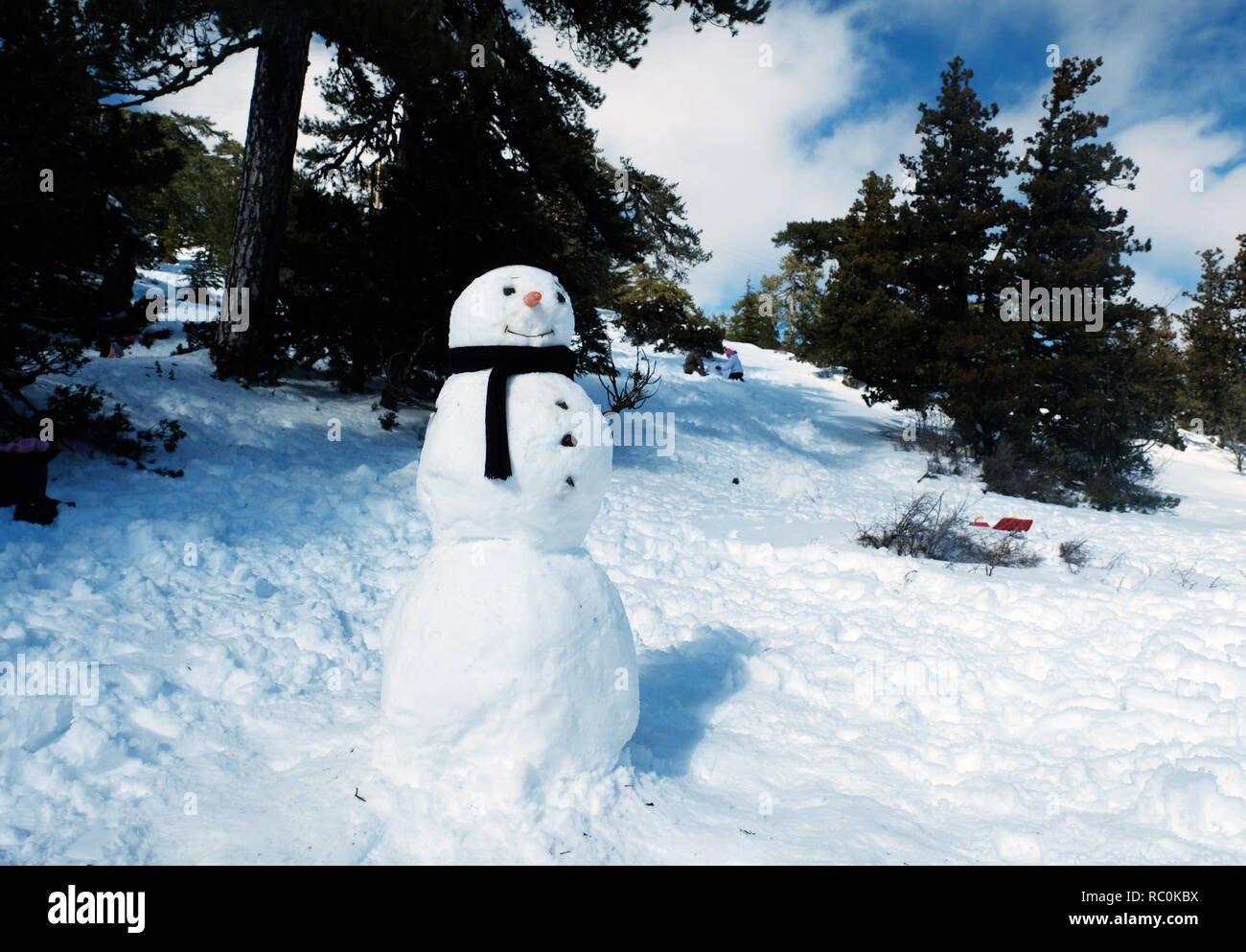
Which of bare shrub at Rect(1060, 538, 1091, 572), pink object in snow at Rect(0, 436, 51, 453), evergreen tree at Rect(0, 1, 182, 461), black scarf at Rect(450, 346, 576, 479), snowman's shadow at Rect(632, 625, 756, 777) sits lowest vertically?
snowman's shadow at Rect(632, 625, 756, 777)

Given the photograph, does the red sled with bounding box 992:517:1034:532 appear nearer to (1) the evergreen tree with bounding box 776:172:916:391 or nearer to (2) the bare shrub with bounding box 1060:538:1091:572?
(2) the bare shrub with bounding box 1060:538:1091:572

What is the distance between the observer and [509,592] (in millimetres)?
3014

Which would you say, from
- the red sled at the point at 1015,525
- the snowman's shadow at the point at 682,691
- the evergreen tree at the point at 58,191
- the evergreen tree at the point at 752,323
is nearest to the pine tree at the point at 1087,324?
the red sled at the point at 1015,525

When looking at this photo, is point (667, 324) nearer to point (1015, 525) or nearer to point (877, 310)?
point (877, 310)

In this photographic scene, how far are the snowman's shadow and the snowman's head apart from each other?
87.6 inches

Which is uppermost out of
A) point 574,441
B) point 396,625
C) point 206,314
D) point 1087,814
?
point 206,314

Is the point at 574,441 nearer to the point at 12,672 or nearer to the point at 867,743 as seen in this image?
the point at 867,743

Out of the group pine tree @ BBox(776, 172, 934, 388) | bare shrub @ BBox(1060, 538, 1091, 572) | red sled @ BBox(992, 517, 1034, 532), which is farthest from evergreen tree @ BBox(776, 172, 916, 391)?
bare shrub @ BBox(1060, 538, 1091, 572)

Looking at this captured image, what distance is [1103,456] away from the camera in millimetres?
14211

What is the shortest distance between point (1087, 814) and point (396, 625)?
3454 mm

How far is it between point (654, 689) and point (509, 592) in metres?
1.83

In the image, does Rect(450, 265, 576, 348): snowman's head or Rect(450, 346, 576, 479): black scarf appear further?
Rect(450, 265, 576, 348): snowman's head

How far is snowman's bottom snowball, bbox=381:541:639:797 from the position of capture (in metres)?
2.94

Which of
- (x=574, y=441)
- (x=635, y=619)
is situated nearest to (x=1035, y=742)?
(x=635, y=619)
